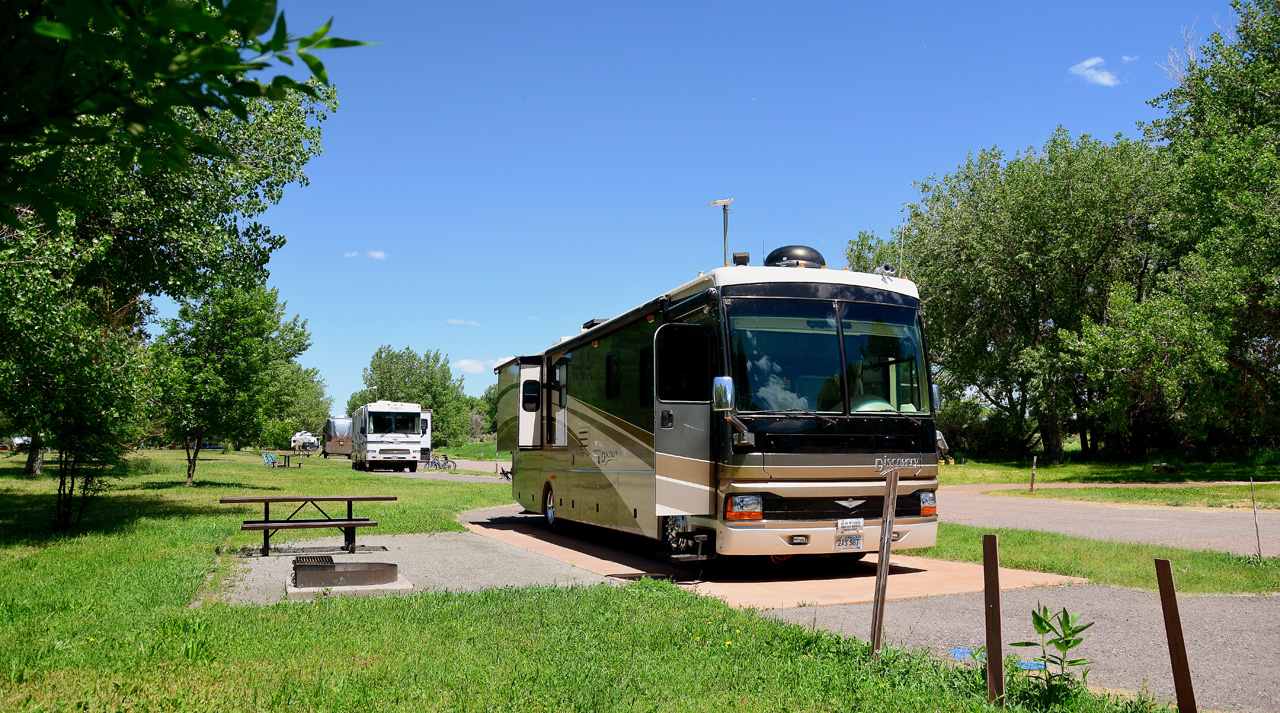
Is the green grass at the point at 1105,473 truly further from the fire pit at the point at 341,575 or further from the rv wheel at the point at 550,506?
the fire pit at the point at 341,575

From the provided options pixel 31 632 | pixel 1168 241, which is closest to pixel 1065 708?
pixel 31 632

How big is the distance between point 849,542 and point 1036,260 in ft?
104

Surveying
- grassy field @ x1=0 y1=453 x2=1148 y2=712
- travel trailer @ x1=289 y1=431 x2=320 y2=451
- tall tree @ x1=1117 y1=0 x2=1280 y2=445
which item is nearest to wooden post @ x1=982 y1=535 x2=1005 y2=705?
grassy field @ x1=0 y1=453 x2=1148 y2=712

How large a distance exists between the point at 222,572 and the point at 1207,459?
3836 cm

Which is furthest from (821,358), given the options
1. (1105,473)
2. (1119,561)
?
(1105,473)

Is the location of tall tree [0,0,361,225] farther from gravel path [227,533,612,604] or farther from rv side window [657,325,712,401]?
rv side window [657,325,712,401]

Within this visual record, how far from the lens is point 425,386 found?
3300 inches

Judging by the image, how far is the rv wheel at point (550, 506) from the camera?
14.5 meters

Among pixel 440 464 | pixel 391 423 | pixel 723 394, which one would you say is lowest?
pixel 440 464

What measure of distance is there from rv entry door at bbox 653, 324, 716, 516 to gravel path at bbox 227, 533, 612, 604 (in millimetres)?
1280

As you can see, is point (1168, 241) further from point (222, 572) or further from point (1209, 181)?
point (222, 572)

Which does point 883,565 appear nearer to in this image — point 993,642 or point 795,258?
point 993,642

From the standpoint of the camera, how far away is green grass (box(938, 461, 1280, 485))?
1120 inches

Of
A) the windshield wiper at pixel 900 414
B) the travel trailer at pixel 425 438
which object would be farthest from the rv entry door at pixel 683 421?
the travel trailer at pixel 425 438
